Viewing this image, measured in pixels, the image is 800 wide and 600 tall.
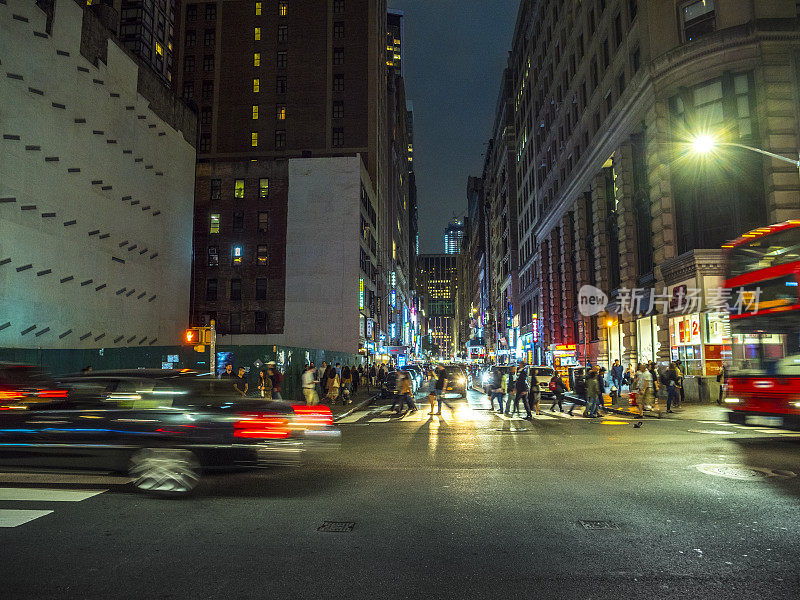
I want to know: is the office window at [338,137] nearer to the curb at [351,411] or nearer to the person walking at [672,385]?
the curb at [351,411]

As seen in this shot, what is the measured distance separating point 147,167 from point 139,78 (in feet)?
19.6

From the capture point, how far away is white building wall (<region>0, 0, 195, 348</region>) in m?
26.3

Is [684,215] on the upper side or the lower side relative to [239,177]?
lower

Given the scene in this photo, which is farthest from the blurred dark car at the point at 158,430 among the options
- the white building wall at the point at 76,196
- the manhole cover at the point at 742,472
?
the white building wall at the point at 76,196

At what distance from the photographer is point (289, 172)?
2053 inches

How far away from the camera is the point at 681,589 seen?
4277 millimetres

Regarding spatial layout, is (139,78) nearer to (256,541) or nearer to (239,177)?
(239,177)

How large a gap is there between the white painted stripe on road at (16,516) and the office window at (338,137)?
192ft

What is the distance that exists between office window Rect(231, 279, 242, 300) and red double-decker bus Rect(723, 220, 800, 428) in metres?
45.1

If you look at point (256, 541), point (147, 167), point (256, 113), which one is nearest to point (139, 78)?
point (147, 167)

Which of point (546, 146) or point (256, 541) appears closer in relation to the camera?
point (256, 541)

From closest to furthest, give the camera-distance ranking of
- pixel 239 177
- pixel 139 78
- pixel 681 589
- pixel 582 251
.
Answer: pixel 681 589 → pixel 139 78 → pixel 582 251 → pixel 239 177

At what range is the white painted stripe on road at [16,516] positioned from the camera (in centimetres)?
597

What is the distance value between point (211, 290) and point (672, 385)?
42125mm
